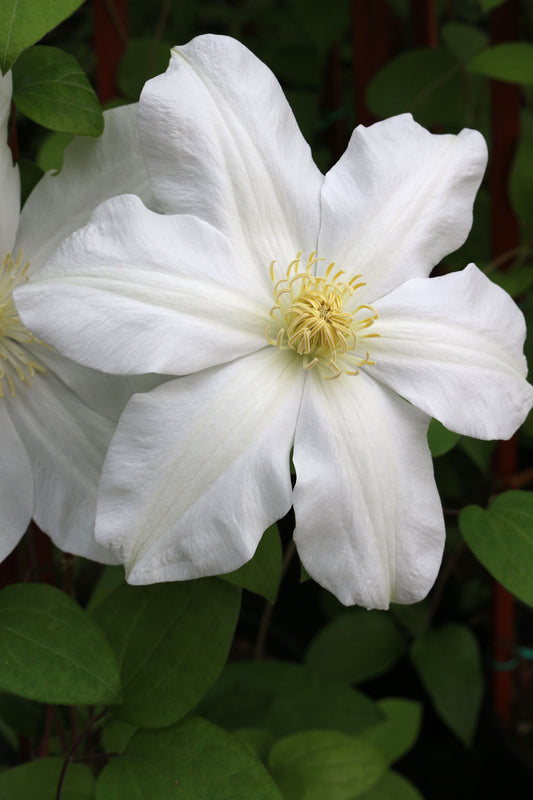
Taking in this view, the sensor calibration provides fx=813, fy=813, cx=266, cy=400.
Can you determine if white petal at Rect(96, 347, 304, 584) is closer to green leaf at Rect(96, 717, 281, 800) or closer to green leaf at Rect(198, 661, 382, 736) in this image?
green leaf at Rect(96, 717, 281, 800)

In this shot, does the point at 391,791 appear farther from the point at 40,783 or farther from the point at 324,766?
the point at 40,783

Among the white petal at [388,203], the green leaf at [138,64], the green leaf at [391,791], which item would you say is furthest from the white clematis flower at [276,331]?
the green leaf at [391,791]

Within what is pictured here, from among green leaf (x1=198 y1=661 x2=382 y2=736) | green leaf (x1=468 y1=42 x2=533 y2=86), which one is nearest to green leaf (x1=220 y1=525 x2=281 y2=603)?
green leaf (x1=198 y1=661 x2=382 y2=736)

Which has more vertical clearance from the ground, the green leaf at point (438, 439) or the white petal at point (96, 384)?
the white petal at point (96, 384)

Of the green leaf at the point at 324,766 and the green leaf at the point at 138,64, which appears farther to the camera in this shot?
the green leaf at the point at 138,64

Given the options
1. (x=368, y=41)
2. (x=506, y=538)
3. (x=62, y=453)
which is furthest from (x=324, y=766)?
(x=368, y=41)

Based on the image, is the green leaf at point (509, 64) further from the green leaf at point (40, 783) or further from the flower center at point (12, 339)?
the green leaf at point (40, 783)

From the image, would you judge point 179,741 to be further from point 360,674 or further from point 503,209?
point 503,209
